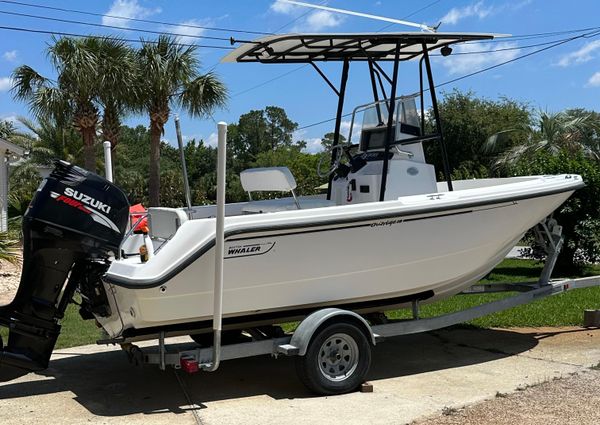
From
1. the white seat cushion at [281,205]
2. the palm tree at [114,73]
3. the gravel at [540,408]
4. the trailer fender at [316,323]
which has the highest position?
the palm tree at [114,73]

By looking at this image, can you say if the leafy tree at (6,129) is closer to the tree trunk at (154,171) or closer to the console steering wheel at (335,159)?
the tree trunk at (154,171)

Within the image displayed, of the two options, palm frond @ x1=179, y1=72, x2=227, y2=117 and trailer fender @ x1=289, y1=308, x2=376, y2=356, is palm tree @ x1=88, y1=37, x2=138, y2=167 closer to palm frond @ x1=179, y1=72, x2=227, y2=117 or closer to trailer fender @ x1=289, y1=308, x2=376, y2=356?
palm frond @ x1=179, y1=72, x2=227, y2=117

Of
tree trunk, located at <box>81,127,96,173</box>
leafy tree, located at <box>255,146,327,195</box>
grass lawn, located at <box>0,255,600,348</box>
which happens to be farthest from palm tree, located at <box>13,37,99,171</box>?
leafy tree, located at <box>255,146,327,195</box>

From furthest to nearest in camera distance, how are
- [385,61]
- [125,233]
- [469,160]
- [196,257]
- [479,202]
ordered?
[469,160]
[385,61]
[479,202]
[125,233]
[196,257]

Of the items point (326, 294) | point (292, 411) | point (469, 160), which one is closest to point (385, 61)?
point (326, 294)

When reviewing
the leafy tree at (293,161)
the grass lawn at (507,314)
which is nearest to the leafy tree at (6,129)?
the leafy tree at (293,161)

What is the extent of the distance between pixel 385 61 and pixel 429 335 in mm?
3324

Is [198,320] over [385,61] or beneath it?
beneath

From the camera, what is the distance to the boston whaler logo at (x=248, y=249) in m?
5.85

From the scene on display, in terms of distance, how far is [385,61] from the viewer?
27.5 feet

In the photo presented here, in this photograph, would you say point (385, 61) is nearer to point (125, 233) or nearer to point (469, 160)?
point (125, 233)

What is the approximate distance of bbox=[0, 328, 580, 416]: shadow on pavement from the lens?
6.26 meters

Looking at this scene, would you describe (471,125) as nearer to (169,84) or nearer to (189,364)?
(169,84)

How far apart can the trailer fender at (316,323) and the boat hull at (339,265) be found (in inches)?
9.4
